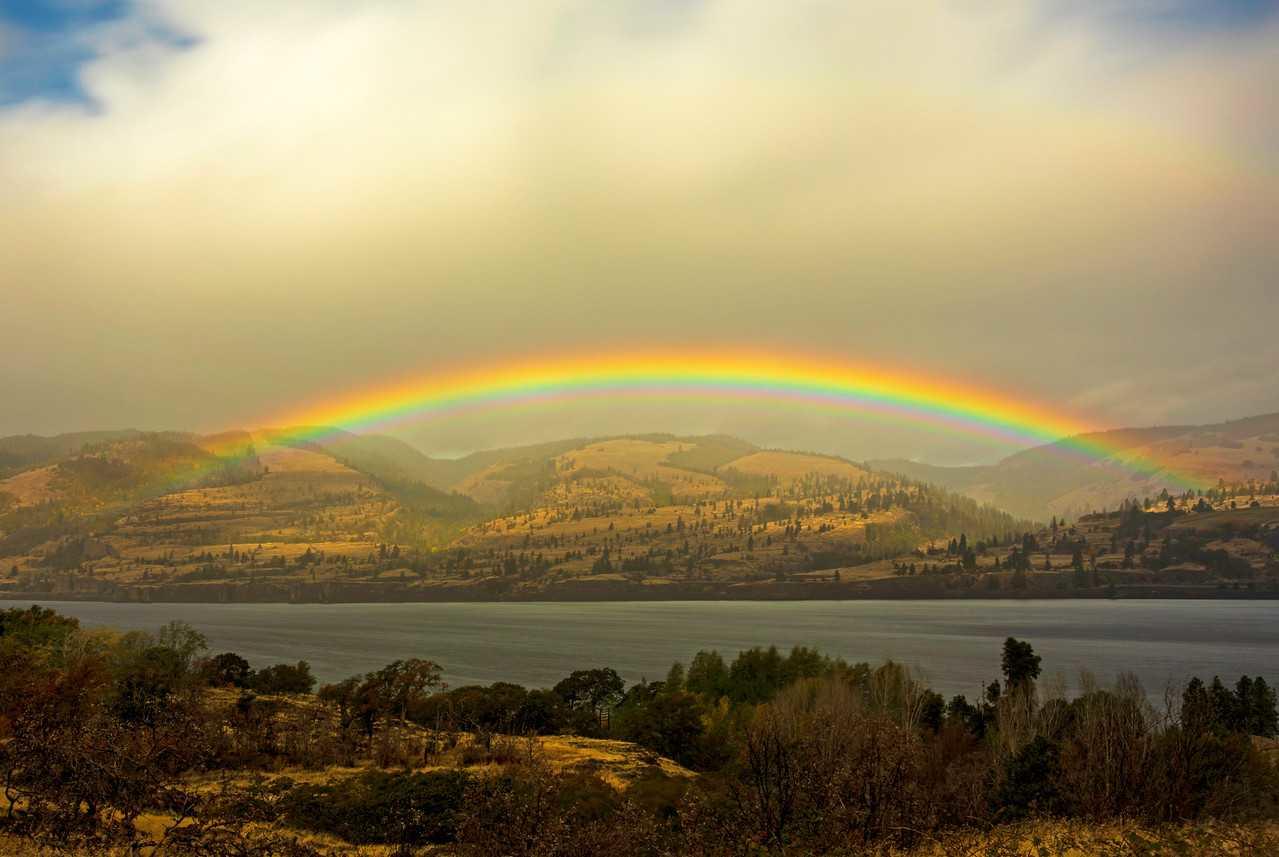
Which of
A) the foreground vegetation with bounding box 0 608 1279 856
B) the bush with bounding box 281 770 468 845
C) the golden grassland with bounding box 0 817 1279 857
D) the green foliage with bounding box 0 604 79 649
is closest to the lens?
the foreground vegetation with bounding box 0 608 1279 856

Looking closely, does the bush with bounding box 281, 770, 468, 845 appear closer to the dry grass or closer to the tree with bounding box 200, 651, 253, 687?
the dry grass

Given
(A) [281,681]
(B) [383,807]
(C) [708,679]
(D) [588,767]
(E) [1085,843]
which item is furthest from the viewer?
(C) [708,679]

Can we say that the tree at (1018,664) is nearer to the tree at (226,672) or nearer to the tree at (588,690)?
the tree at (588,690)

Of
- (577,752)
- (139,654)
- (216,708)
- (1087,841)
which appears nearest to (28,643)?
(139,654)

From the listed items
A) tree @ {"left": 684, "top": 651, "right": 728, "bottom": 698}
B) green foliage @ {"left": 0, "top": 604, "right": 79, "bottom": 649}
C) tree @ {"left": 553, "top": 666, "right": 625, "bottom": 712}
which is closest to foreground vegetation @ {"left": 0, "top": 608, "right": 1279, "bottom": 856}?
tree @ {"left": 553, "top": 666, "right": 625, "bottom": 712}

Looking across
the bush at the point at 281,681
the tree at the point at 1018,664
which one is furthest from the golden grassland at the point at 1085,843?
the bush at the point at 281,681

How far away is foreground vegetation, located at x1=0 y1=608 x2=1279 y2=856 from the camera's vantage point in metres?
21.0

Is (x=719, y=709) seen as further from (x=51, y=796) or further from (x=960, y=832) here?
(x=51, y=796)

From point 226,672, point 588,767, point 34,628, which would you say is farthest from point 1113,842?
point 34,628

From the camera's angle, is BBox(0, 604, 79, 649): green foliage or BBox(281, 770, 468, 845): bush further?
BBox(0, 604, 79, 649): green foliage

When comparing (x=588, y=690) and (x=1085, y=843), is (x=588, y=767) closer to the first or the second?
(x=1085, y=843)

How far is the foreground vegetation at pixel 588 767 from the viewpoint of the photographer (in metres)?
21.0

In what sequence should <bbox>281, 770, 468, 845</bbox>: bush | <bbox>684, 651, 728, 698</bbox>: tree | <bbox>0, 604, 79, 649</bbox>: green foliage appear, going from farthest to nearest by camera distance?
1. <bbox>684, 651, 728, 698</bbox>: tree
2. <bbox>0, 604, 79, 649</bbox>: green foliage
3. <bbox>281, 770, 468, 845</bbox>: bush

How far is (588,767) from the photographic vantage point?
46.2m
